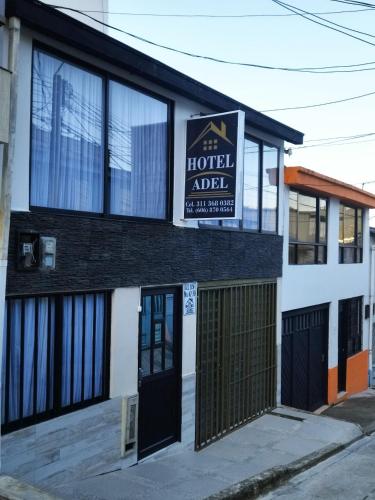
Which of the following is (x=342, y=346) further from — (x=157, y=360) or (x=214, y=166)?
(x=214, y=166)

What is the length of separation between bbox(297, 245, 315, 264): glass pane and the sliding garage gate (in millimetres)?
2110

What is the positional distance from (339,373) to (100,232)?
11.9 metres

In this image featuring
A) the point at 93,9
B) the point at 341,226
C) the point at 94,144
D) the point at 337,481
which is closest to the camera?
the point at 94,144

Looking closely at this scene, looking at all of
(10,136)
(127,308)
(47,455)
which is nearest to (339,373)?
(127,308)

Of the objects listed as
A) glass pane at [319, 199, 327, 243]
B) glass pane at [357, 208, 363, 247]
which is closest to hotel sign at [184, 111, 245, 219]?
glass pane at [319, 199, 327, 243]

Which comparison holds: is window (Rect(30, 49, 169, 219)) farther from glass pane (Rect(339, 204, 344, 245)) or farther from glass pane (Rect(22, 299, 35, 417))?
glass pane (Rect(339, 204, 344, 245))

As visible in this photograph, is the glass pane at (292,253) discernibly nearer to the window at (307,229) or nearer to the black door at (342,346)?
the window at (307,229)

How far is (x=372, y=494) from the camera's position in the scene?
24.0ft

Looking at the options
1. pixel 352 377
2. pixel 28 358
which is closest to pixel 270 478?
pixel 28 358

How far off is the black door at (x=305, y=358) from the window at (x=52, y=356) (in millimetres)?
6564

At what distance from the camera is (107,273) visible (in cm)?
736

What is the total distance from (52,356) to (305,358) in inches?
359

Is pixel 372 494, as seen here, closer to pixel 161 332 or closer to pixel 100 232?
pixel 161 332

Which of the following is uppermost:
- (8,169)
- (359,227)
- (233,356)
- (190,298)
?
(359,227)
